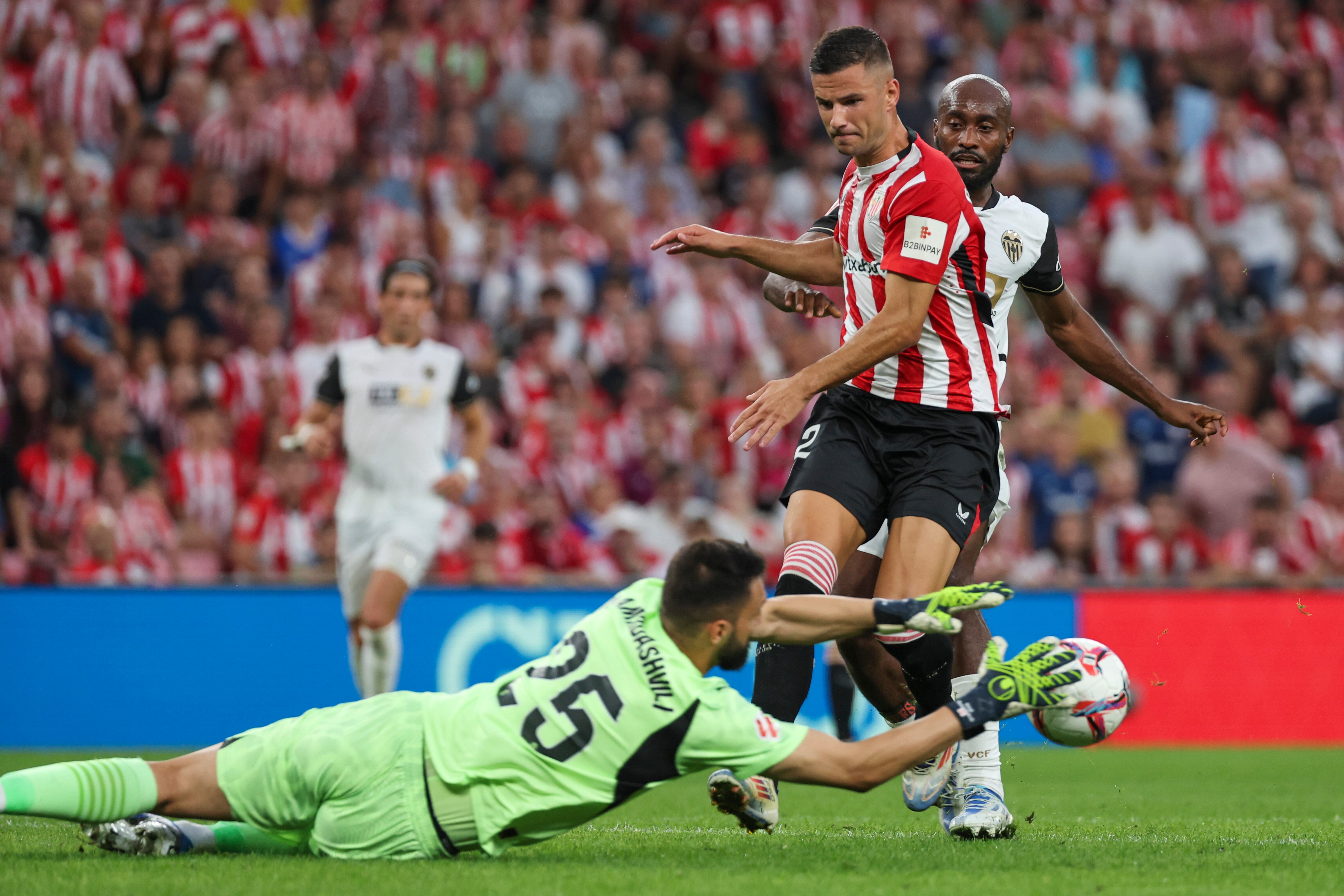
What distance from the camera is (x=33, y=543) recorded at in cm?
1125

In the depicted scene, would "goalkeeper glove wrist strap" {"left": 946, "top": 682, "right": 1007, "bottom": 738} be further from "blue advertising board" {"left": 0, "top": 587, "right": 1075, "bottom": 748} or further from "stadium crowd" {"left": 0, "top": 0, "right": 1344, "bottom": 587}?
"stadium crowd" {"left": 0, "top": 0, "right": 1344, "bottom": 587}

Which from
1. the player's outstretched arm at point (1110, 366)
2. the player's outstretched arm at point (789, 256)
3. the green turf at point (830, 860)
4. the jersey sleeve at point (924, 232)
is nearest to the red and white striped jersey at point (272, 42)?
the green turf at point (830, 860)

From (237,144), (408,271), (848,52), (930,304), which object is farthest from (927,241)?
(237,144)

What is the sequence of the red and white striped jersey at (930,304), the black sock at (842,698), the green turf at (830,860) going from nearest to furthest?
the green turf at (830,860) < the red and white striped jersey at (930,304) < the black sock at (842,698)

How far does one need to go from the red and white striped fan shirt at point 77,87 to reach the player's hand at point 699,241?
917 cm

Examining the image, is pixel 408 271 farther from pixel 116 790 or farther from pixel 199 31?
pixel 199 31

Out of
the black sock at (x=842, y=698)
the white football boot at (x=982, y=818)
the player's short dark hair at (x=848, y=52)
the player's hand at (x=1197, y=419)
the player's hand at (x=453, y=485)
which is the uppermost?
the player's short dark hair at (x=848, y=52)

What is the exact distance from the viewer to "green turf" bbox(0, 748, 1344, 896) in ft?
14.1

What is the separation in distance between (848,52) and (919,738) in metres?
2.39

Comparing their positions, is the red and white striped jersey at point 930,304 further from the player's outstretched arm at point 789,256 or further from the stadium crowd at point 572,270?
the stadium crowd at point 572,270

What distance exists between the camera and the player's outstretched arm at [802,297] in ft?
20.0

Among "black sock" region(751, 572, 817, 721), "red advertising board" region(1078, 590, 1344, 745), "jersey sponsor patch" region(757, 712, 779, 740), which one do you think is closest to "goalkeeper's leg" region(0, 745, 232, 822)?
"jersey sponsor patch" region(757, 712, 779, 740)

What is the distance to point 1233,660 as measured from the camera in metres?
12.1

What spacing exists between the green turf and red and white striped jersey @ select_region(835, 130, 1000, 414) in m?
1.67
